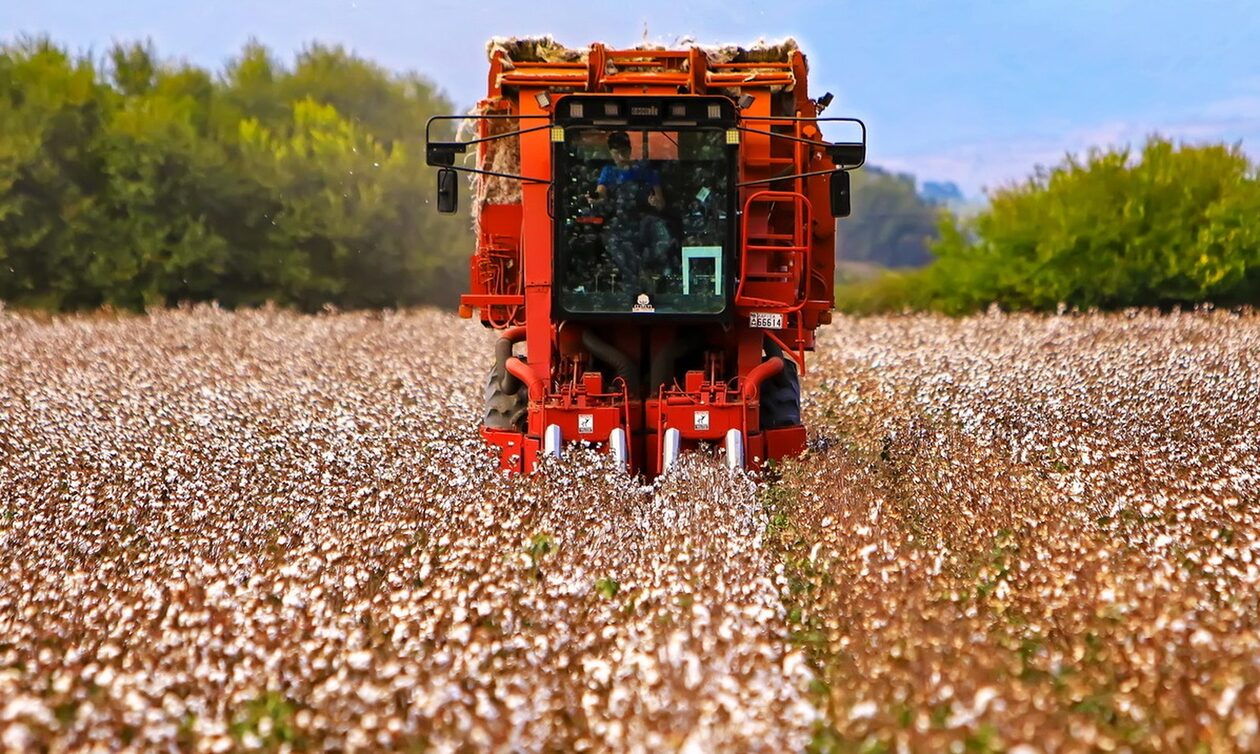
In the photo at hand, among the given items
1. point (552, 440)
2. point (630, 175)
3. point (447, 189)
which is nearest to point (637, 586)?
point (552, 440)

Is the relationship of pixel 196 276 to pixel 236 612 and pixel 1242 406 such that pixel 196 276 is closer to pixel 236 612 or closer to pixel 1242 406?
pixel 1242 406

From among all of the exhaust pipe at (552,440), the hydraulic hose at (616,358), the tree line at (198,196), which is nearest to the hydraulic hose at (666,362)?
the hydraulic hose at (616,358)

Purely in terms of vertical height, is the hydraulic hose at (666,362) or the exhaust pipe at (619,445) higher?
the hydraulic hose at (666,362)

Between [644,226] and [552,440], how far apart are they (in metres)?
1.56

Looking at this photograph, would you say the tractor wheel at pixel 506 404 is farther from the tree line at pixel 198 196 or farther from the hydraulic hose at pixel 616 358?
the tree line at pixel 198 196

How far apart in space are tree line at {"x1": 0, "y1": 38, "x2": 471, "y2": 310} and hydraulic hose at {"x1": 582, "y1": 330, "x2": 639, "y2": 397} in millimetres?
26477

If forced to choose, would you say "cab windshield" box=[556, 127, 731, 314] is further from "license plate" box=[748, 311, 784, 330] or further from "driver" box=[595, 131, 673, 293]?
"license plate" box=[748, 311, 784, 330]

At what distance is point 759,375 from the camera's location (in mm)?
10523

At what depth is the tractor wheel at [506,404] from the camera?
11.1 meters

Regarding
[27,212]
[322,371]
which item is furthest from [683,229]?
[27,212]

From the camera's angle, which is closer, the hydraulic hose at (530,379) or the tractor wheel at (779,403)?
the hydraulic hose at (530,379)

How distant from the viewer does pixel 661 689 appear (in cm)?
494

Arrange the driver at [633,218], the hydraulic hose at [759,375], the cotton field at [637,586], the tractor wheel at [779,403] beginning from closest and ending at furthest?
the cotton field at [637,586] → the driver at [633,218] → the hydraulic hose at [759,375] → the tractor wheel at [779,403]

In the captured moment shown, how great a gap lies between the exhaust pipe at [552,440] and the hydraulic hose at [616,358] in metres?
0.78
